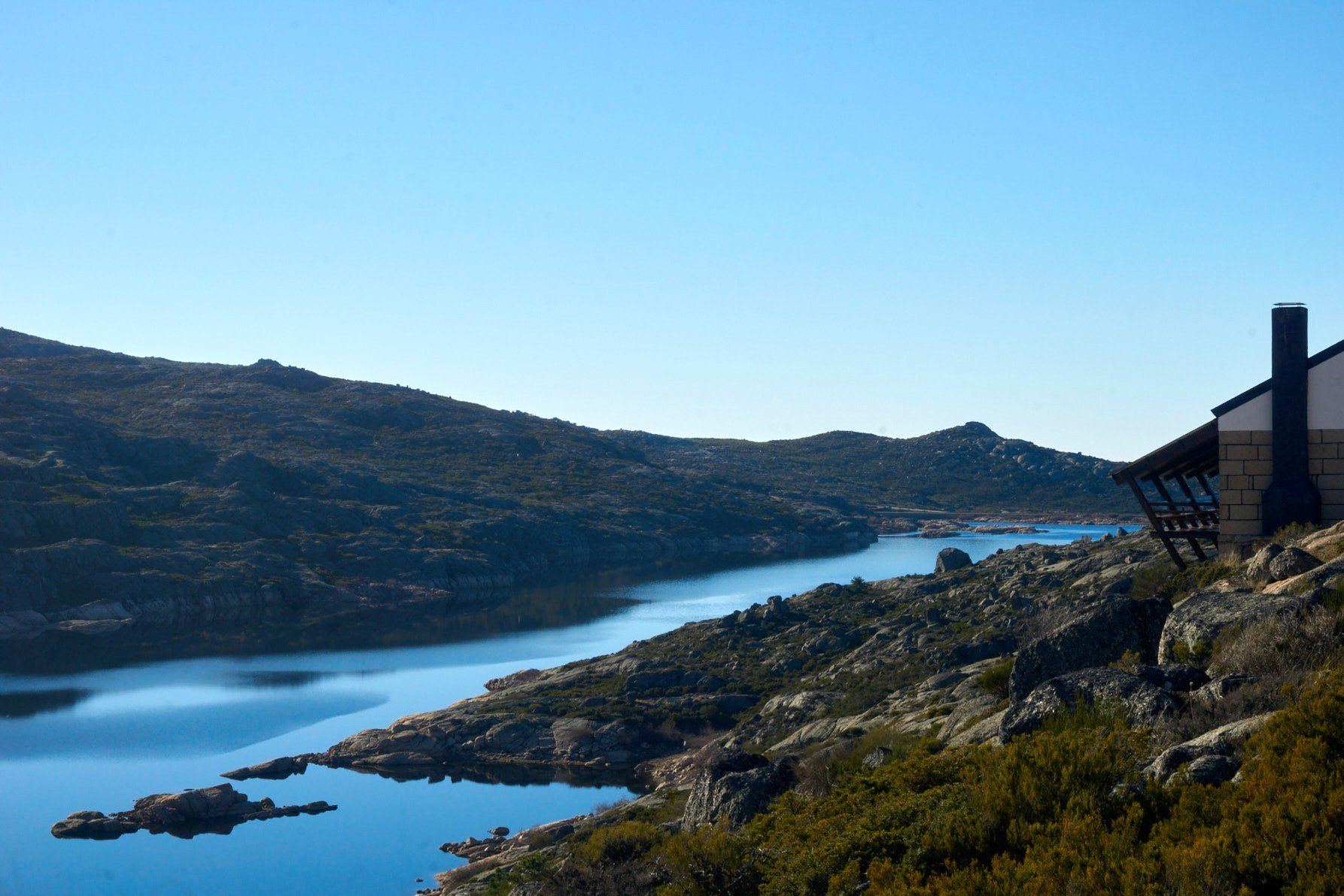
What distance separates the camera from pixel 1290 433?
63.9ft

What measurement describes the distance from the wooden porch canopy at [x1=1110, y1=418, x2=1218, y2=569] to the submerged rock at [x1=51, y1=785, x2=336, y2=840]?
30095 millimetres

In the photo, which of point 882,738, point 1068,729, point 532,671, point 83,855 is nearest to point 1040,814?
point 1068,729

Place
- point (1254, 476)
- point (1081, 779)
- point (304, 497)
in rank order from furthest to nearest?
point (304, 497) < point (1254, 476) < point (1081, 779)

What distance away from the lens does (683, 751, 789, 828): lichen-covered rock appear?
1462 centimetres

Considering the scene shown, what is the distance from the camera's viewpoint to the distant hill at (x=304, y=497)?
292 ft

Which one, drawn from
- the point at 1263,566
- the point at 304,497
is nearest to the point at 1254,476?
the point at 1263,566

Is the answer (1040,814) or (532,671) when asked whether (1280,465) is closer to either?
(1040,814)

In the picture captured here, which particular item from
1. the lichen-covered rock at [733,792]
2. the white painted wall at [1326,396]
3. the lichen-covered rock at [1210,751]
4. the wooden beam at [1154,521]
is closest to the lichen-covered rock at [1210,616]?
the lichen-covered rock at [1210,751]

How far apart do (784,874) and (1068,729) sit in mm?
3093

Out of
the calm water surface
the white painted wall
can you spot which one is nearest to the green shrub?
the white painted wall

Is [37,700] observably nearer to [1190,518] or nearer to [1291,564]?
[1190,518]

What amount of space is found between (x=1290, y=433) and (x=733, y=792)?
478 inches

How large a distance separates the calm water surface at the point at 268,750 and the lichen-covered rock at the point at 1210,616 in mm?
25897

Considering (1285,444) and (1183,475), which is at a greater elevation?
(1285,444)
